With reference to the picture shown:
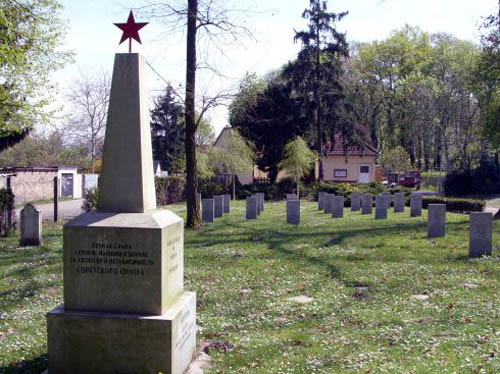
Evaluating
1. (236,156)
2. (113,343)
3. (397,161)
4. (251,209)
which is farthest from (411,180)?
(113,343)

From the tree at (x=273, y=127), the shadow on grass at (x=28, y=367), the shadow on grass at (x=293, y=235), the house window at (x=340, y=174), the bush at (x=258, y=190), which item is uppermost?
the tree at (x=273, y=127)

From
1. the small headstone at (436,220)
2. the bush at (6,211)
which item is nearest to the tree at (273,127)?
the bush at (6,211)

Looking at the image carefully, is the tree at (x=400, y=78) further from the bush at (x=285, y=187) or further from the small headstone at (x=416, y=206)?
the small headstone at (x=416, y=206)

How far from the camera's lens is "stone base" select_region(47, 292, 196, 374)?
5.15 metres

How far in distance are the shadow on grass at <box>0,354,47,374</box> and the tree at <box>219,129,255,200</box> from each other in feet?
108

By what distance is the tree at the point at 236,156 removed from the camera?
39.2 meters

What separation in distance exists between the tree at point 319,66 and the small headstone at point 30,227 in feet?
97.0

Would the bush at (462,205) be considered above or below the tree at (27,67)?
below

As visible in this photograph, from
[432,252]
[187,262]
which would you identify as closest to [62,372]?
[187,262]

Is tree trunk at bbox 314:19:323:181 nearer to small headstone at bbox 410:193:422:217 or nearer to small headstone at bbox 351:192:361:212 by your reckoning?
small headstone at bbox 351:192:361:212

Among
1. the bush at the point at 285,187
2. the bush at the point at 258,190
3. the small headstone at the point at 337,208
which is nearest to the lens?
the small headstone at the point at 337,208

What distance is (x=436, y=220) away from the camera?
48.3 ft

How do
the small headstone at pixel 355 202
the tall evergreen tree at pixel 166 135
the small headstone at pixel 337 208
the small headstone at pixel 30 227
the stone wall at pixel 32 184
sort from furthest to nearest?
the tall evergreen tree at pixel 166 135 < the stone wall at pixel 32 184 < the small headstone at pixel 355 202 < the small headstone at pixel 337 208 < the small headstone at pixel 30 227

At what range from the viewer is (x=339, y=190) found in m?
33.8
